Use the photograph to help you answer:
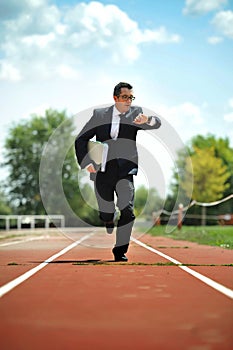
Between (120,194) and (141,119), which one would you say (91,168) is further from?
(141,119)

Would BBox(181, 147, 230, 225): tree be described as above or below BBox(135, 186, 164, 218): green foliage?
above

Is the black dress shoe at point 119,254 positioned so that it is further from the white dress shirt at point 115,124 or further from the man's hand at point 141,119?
the man's hand at point 141,119

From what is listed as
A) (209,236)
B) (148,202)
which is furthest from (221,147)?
(209,236)

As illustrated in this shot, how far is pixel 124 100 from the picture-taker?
10.3 metres

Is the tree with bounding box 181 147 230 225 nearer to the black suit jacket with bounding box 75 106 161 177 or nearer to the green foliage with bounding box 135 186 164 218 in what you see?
the green foliage with bounding box 135 186 164 218

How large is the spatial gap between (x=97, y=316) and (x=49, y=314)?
37cm

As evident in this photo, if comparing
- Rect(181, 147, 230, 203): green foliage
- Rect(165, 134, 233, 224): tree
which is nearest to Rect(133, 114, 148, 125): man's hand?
Rect(165, 134, 233, 224): tree

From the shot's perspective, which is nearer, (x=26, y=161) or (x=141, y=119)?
(x=141, y=119)

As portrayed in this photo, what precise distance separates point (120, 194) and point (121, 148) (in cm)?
75

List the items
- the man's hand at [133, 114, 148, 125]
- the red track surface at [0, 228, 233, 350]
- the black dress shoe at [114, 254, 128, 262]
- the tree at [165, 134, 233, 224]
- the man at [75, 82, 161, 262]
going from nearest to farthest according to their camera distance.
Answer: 1. the red track surface at [0, 228, 233, 350]
2. the man's hand at [133, 114, 148, 125]
3. the black dress shoe at [114, 254, 128, 262]
4. the man at [75, 82, 161, 262]
5. the tree at [165, 134, 233, 224]

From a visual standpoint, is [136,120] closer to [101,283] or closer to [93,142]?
[93,142]

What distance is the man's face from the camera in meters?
10.2

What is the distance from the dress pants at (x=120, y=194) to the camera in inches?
406

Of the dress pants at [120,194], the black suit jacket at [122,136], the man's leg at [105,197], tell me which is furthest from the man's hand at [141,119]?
the man's leg at [105,197]
